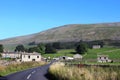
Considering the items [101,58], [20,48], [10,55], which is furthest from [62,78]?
[20,48]

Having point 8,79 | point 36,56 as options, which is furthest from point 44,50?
point 8,79

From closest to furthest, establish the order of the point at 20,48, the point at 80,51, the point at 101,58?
the point at 101,58 < the point at 80,51 < the point at 20,48

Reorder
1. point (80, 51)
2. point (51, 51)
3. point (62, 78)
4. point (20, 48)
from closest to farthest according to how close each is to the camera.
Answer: point (62, 78) < point (80, 51) < point (51, 51) < point (20, 48)

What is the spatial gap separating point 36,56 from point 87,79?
105m

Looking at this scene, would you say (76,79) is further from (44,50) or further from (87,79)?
(44,50)

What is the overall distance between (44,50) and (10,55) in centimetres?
2793

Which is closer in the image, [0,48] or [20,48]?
[0,48]

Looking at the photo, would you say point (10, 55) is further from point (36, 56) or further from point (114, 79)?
point (114, 79)

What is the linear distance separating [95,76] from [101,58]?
10334 cm

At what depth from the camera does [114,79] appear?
717 inches

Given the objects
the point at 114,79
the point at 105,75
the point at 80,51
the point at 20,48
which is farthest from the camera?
the point at 20,48

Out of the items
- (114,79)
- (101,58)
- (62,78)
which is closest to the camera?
(114,79)

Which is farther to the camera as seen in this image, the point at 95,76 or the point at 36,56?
the point at 36,56

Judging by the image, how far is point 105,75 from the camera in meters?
19.4
